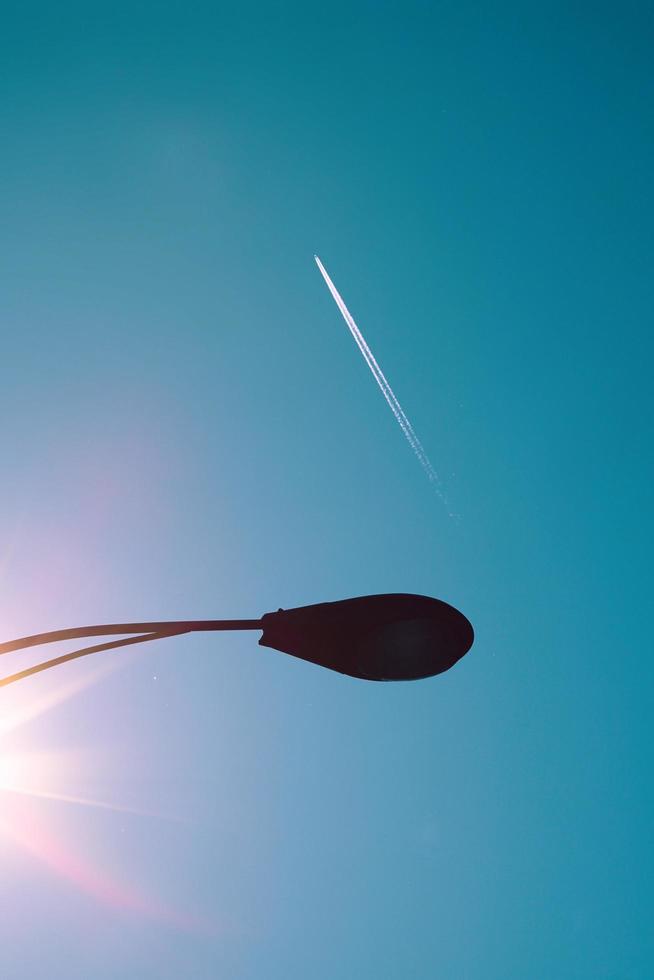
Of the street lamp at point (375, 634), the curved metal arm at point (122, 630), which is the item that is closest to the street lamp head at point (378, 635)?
the street lamp at point (375, 634)

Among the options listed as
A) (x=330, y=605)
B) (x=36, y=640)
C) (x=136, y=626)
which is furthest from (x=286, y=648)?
(x=36, y=640)

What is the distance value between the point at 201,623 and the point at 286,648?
408 mm

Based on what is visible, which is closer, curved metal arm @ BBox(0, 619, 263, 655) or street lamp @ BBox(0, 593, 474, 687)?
curved metal arm @ BBox(0, 619, 263, 655)

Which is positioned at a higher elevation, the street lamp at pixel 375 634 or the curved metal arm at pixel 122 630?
the street lamp at pixel 375 634

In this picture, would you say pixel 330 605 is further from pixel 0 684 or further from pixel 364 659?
pixel 0 684

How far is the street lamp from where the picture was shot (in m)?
2.73

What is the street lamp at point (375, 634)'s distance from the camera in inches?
108

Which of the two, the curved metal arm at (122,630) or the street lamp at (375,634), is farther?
the street lamp at (375,634)

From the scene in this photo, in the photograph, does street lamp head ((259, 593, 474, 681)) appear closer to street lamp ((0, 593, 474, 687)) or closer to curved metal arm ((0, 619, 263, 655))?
street lamp ((0, 593, 474, 687))

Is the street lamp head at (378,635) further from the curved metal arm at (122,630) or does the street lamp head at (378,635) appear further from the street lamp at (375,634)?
the curved metal arm at (122,630)

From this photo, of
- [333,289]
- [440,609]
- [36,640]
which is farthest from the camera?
[333,289]

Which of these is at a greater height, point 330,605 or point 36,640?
point 330,605

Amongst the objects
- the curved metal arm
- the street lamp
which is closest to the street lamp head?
the street lamp

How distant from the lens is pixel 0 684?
235 cm
